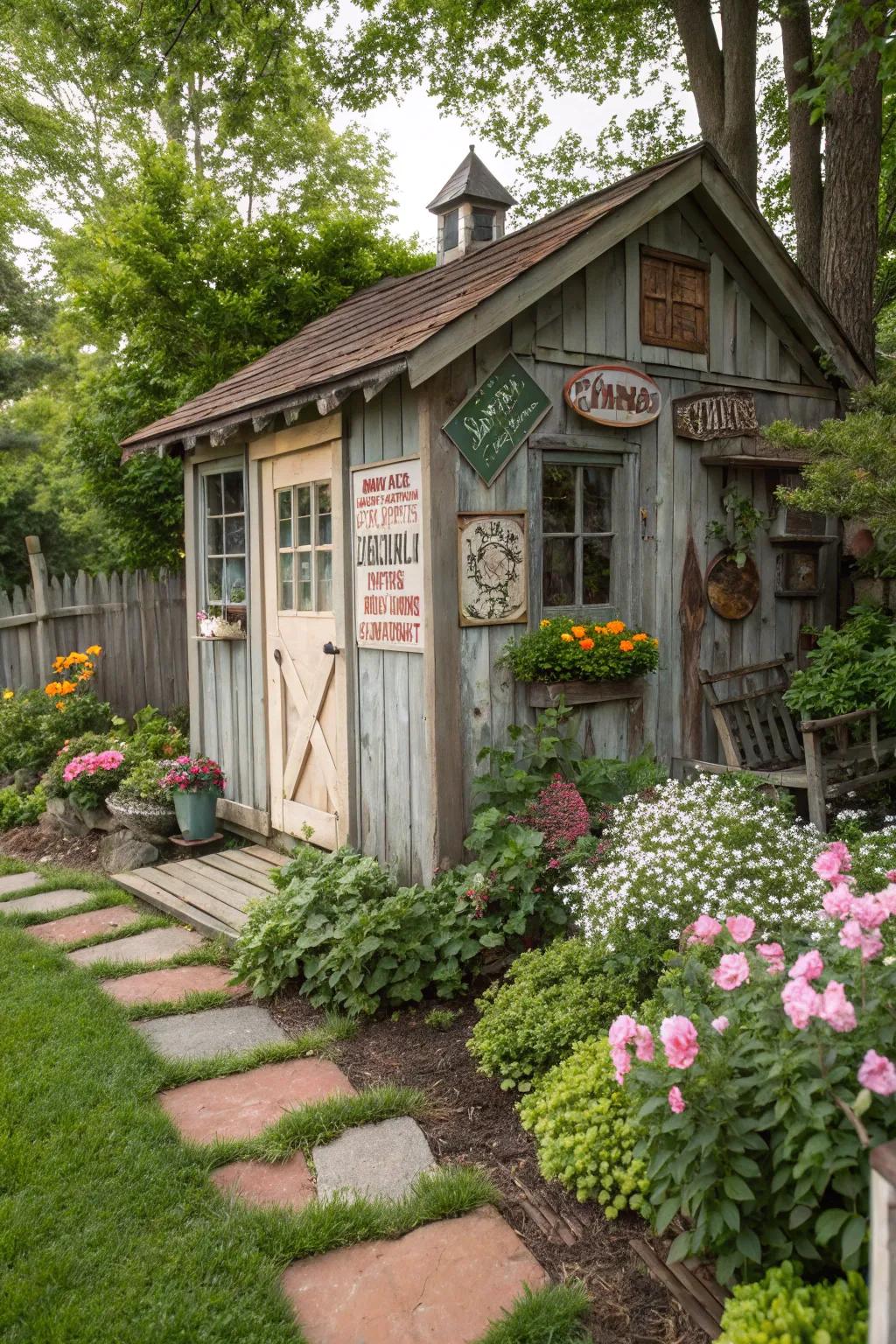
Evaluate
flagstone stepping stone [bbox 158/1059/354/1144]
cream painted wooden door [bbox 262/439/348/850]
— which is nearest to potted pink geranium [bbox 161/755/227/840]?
cream painted wooden door [bbox 262/439/348/850]

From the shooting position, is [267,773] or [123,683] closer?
[267,773]

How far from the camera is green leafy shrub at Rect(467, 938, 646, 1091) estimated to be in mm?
3539

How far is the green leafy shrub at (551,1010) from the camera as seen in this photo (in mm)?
3539

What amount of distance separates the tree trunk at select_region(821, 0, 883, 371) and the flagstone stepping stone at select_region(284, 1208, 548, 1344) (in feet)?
22.1

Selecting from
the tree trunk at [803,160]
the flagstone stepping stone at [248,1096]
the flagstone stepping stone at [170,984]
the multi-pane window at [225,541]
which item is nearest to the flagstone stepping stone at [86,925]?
the flagstone stepping stone at [170,984]

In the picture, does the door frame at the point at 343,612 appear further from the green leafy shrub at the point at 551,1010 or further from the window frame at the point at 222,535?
the green leafy shrub at the point at 551,1010

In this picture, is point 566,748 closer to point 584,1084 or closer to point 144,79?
point 584,1084

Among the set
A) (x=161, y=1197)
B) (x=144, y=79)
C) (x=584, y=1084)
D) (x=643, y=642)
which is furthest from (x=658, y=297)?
(x=161, y=1197)

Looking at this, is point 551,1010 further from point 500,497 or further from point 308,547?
point 308,547

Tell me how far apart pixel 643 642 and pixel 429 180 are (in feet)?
67.5

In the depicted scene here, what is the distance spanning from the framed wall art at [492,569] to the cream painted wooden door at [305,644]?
37.9 inches

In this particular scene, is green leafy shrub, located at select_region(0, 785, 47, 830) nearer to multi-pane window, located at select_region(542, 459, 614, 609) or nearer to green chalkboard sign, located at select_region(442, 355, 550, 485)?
multi-pane window, located at select_region(542, 459, 614, 609)

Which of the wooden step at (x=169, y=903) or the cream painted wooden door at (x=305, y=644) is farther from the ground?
the cream painted wooden door at (x=305, y=644)

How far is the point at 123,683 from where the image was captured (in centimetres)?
938
